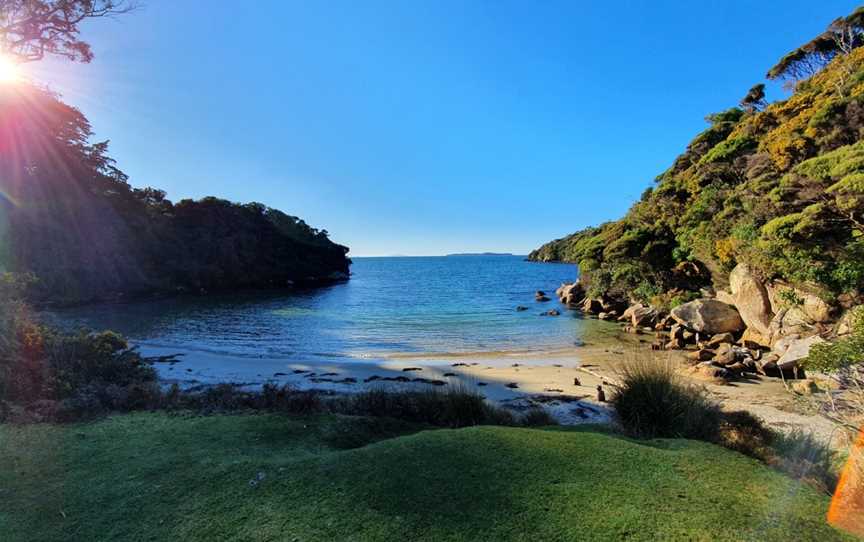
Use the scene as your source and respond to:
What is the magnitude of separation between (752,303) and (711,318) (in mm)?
1662

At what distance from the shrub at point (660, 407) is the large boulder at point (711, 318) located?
14.2 m

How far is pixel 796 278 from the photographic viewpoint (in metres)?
13.5

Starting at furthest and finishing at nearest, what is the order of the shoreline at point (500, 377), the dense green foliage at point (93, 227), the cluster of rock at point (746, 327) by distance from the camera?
1. the dense green foliage at point (93, 227)
2. the cluster of rock at point (746, 327)
3. the shoreline at point (500, 377)

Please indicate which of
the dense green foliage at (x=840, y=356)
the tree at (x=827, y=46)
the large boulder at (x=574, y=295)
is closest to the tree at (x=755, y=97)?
the tree at (x=827, y=46)

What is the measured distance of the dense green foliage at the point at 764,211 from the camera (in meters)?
12.8

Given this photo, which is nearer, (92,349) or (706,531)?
(706,531)

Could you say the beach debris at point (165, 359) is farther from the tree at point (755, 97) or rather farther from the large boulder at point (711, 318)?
the tree at point (755, 97)

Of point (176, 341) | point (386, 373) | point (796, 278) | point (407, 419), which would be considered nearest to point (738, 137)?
point (796, 278)

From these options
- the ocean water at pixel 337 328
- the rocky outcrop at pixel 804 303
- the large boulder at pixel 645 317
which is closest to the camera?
the rocky outcrop at pixel 804 303

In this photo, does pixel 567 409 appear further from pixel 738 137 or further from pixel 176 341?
pixel 738 137

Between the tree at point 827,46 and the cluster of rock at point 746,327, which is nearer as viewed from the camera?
the cluster of rock at point 746,327

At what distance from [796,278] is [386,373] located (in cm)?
1492

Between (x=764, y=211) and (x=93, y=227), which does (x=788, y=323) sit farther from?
(x=93, y=227)

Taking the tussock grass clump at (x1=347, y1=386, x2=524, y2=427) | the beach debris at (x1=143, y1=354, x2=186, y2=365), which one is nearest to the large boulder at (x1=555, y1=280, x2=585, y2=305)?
the beach debris at (x1=143, y1=354, x2=186, y2=365)
